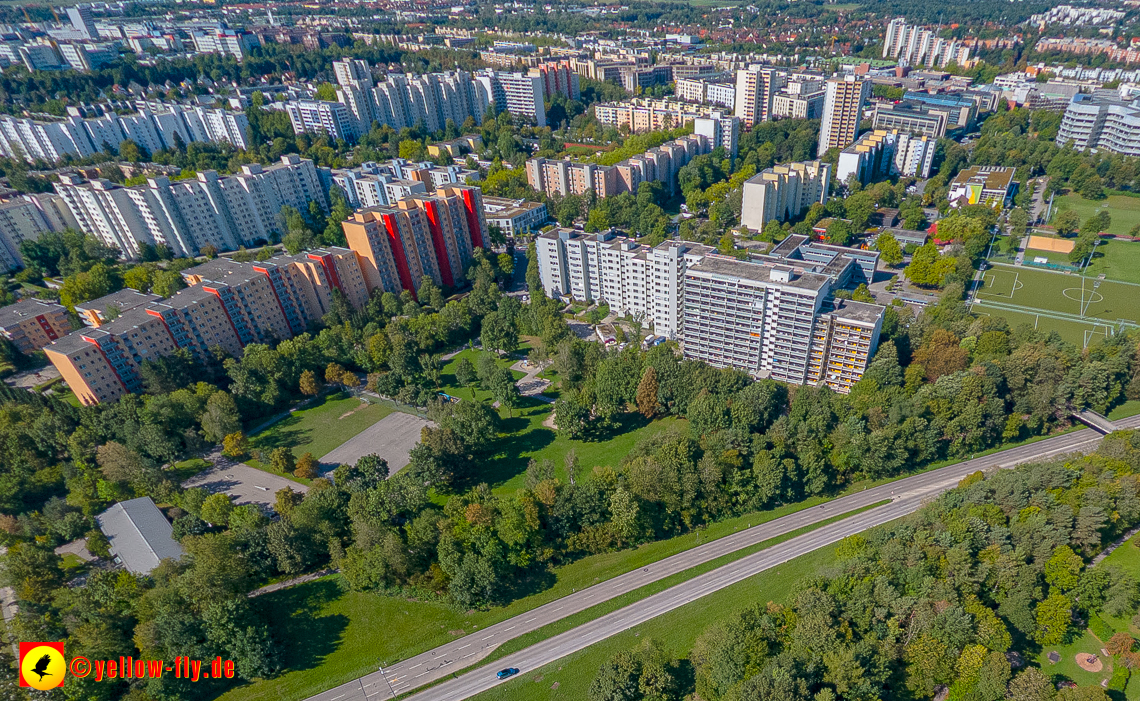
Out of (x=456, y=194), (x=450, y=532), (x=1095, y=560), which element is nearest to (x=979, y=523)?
(x=1095, y=560)

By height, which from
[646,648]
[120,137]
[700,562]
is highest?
[120,137]

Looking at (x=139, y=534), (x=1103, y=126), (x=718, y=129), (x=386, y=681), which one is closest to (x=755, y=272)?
(x=386, y=681)

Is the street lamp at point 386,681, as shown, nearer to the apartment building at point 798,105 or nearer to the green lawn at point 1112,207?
the green lawn at point 1112,207

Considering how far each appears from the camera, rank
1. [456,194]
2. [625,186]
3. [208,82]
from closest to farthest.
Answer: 1. [456,194]
2. [625,186]
3. [208,82]

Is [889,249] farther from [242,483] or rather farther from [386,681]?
[242,483]

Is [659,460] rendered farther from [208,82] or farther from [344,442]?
[208,82]

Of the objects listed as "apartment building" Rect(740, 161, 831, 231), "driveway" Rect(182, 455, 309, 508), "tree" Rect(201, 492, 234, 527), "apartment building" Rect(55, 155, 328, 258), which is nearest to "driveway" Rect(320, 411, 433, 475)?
"driveway" Rect(182, 455, 309, 508)

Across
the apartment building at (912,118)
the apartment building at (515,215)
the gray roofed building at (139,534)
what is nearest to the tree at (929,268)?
the apartment building at (912,118)
